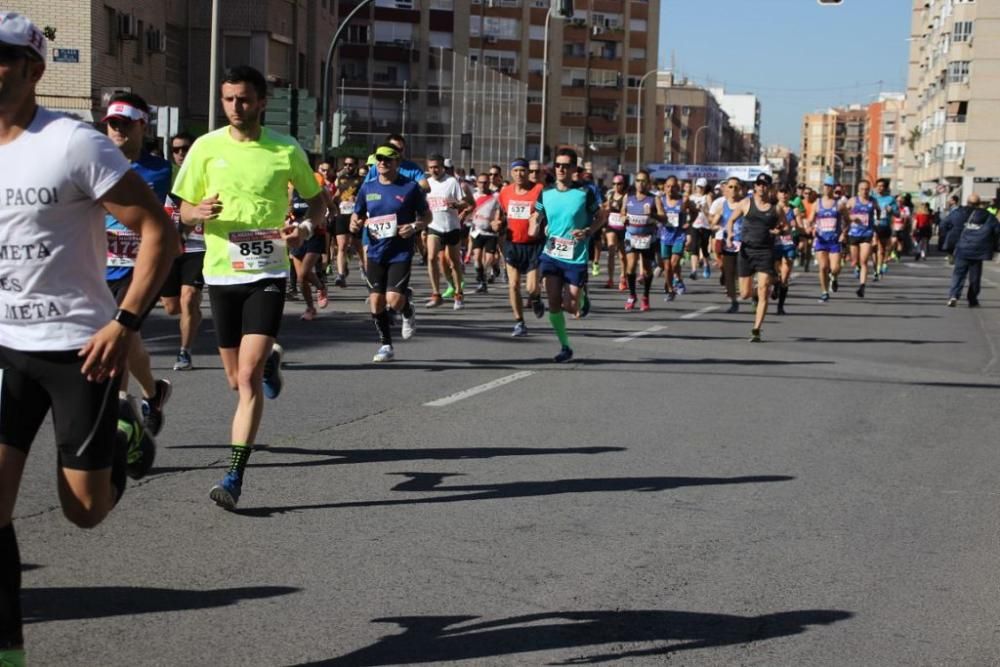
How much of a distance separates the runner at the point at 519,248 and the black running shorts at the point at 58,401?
38.3 ft

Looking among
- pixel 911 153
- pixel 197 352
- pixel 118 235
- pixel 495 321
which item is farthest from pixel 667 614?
pixel 911 153

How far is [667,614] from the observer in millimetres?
5285

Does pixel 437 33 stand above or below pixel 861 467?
above

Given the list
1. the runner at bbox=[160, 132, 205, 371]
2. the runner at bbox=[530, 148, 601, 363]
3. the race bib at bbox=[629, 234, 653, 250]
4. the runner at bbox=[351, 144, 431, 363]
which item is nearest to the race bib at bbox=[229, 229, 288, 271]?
the runner at bbox=[160, 132, 205, 371]

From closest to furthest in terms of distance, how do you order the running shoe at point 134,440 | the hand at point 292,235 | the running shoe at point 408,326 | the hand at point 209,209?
the running shoe at point 134,440 < the hand at point 209,209 < the hand at point 292,235 < the running shoe at point 408,326

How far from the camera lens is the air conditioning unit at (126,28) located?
40.1 m

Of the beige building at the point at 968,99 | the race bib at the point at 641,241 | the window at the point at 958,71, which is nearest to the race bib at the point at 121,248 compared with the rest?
the race bib at the point at 641,241

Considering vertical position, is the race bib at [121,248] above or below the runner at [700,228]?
above

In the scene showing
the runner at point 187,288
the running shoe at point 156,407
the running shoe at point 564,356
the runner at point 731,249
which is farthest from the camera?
the runner at point 731,249

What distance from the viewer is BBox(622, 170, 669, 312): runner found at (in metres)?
21.6

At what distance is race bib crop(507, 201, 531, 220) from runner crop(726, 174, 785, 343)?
2698 millimetres

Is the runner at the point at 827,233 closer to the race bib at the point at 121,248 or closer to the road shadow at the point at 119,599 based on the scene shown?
the race bib at the point at 121,248

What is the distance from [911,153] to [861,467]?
134820 mm

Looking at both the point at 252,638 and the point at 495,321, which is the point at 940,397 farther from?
the point at 252,638
